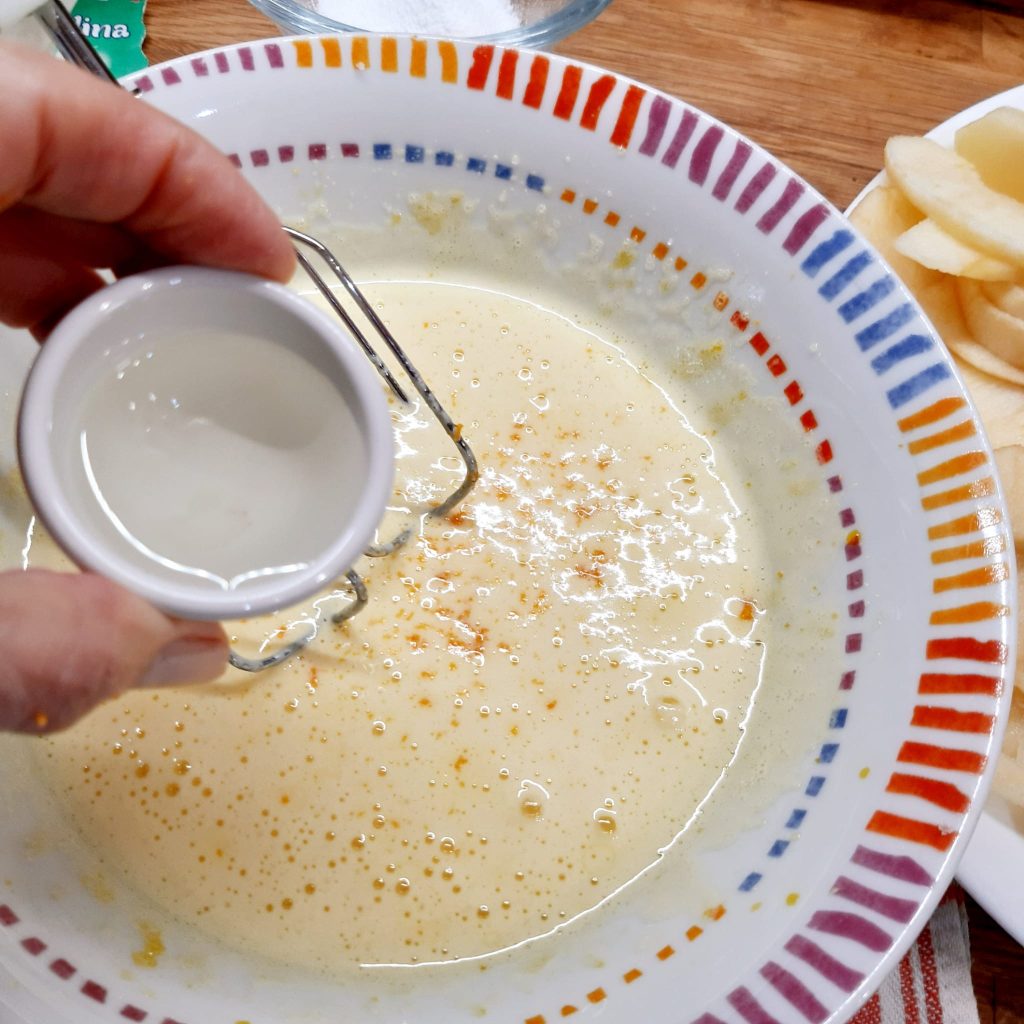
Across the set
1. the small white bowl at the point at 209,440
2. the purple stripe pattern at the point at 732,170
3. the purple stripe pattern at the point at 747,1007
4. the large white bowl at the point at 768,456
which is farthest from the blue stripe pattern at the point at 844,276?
the purple stripe pattern at the point at 747,1007

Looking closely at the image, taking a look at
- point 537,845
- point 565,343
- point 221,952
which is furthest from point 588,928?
point 565,343

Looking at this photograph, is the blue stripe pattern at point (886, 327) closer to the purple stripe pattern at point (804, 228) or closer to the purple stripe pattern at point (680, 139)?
the purple stripe pattern at point (804, 228)

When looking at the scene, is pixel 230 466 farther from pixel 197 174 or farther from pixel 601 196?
pixel 601 196

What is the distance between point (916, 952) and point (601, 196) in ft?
2.03

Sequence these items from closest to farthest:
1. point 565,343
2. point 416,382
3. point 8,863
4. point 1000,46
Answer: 1. point 8,863
2. point 416,382
3. point 565,343
4. point 1000,46

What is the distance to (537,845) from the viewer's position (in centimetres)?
62

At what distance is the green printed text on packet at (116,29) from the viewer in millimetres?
880

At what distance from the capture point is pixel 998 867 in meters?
0.63

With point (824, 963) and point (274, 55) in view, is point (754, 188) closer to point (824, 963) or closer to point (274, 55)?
point (274, 55)

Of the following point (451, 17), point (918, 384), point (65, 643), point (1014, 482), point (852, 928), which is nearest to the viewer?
point (65, 643)

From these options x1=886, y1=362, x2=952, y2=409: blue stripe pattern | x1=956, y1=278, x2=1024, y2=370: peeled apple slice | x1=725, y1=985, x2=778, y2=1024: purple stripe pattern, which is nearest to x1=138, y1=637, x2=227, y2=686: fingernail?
x1=725, y1=985, x2=778, y2=1024: purple stripe pattern

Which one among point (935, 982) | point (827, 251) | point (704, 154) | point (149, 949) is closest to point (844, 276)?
point (827, 251)

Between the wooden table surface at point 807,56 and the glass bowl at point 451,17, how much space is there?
28 mm

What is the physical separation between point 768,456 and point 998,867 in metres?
0.33
